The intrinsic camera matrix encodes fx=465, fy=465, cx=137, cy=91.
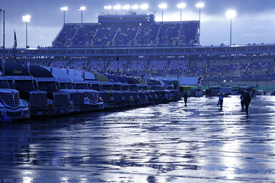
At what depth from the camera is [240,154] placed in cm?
1192

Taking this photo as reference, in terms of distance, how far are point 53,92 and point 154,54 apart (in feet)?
325

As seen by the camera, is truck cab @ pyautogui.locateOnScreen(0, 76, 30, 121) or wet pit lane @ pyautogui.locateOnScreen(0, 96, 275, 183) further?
truck cab @ pyautogui.locateOnScreen(0, 76, 30, 121)

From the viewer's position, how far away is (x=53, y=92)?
28.7 metres

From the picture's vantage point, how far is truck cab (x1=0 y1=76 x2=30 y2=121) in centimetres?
2311

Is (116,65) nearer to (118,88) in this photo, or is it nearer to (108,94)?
(118,88)

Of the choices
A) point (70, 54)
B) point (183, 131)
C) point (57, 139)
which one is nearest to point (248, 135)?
point (183, 131)

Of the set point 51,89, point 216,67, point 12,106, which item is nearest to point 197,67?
point 216,67

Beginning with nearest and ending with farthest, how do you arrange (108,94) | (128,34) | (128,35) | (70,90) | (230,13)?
(70,90) < (108,94) < (230,13) < (128,35) < (128,34)

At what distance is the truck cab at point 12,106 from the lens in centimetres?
2311

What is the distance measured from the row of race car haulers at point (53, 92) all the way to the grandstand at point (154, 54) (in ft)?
219

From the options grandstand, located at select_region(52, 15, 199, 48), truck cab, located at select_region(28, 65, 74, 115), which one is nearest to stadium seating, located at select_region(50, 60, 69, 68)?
grandstand, located at select_region(52, 15, 199, 48)

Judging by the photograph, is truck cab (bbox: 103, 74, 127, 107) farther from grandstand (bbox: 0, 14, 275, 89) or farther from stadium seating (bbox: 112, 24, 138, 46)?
stadium seating (bbox: 112, 24, 138, 46)

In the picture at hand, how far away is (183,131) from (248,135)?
113 inches

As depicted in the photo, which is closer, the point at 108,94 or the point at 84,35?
the point at 108,94
